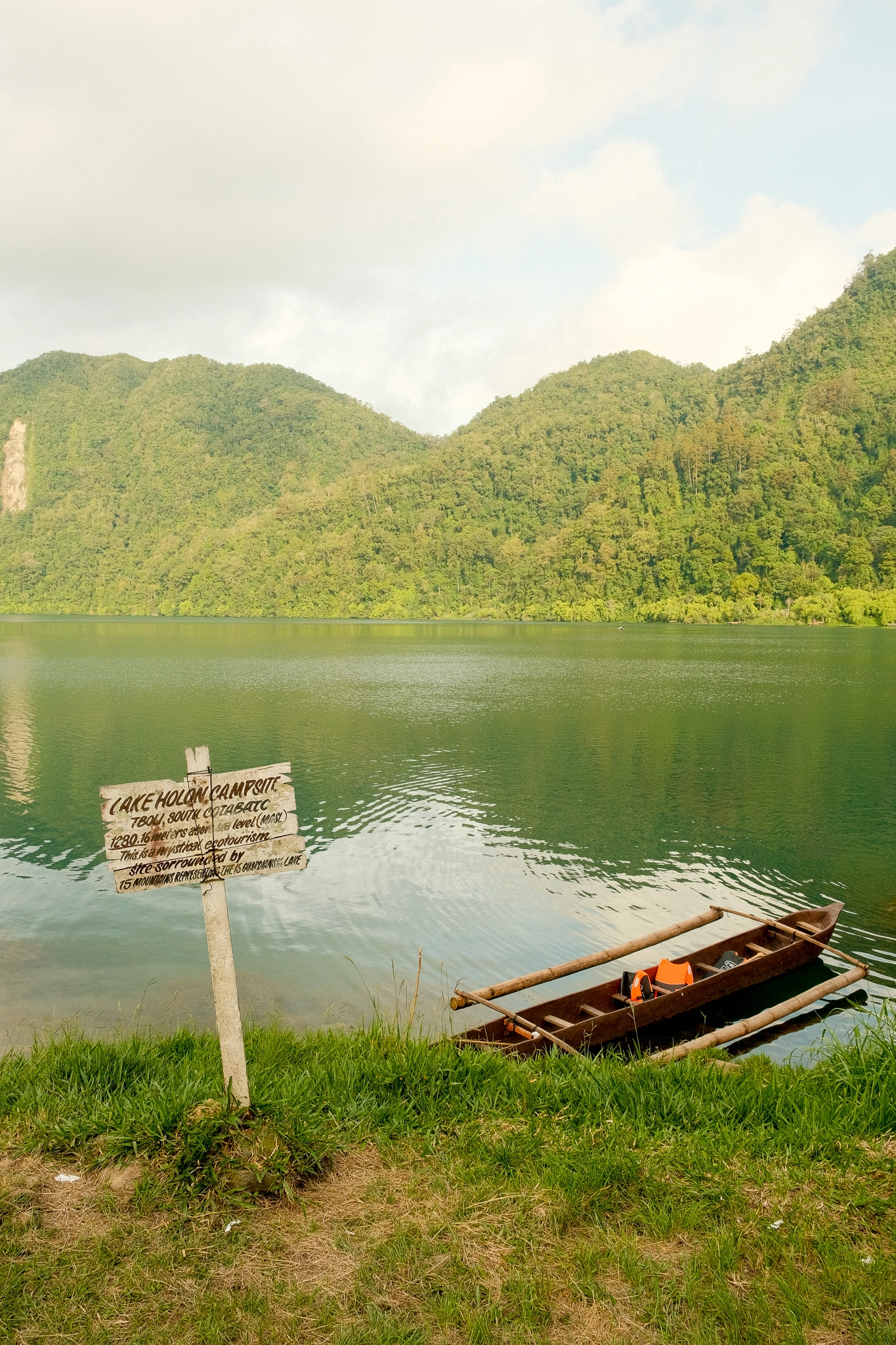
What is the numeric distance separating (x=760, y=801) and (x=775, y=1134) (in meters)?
18.5

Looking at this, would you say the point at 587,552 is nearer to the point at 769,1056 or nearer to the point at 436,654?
the point at 436,654

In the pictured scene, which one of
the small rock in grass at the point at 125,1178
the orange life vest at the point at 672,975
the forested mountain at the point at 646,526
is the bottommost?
the orange life vest at the point at 672,975

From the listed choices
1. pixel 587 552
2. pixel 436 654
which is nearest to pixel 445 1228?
pixel 436 654

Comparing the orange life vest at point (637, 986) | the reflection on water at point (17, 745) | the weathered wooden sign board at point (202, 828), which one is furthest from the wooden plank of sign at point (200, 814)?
the reflection on water at point (17, 745)

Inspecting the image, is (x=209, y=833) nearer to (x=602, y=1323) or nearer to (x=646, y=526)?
(x=602, y=1323)

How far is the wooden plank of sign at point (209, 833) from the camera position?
4.81 metres

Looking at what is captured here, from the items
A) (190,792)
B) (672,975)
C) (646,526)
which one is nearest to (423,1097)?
(190,792)

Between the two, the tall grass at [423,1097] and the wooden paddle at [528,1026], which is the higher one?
the tall grass at [423,1097]

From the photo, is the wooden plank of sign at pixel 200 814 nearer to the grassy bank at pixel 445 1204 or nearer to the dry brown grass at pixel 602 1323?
the grassy bank at pixel 445 1204

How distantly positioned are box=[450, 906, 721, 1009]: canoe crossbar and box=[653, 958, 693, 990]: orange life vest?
41cm

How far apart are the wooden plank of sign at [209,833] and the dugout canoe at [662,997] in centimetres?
353

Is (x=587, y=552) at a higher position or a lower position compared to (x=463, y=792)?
higher

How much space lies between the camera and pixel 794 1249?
157 inches

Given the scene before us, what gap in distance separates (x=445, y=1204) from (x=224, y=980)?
1833 mm
